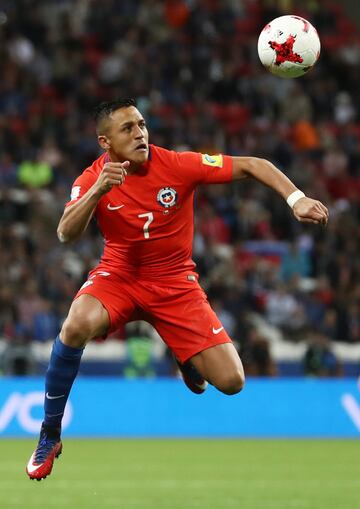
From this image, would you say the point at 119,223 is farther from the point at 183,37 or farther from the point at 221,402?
the point at 183,37

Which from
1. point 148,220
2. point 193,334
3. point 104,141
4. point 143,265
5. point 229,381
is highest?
point 104,141

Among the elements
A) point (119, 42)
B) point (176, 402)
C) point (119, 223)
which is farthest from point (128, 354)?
point (119, 223)

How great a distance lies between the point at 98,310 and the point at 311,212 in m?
1.47

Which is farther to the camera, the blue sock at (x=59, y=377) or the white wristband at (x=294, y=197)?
the blue sock at (x=59, y=377)

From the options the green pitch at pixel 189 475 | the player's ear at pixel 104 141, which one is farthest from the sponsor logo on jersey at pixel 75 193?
the green pitch at pixel 189 475

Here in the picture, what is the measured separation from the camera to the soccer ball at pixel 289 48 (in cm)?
743

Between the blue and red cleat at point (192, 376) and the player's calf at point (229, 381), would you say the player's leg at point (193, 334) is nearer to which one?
the player's calf at point (229, 381)

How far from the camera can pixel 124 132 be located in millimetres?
7336

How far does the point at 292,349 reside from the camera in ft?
54.8

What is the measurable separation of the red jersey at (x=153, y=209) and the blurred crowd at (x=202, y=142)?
7443mm

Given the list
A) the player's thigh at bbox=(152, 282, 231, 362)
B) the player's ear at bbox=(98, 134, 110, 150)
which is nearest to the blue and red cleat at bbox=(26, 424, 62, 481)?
the player's thigh at bbox=(152, 282, 231, 362)

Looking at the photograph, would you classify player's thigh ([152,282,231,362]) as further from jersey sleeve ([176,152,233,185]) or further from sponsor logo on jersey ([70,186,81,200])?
sponsor logo on jersey ([70,186,81,200])

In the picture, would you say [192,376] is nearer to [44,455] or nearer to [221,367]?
[221,367]

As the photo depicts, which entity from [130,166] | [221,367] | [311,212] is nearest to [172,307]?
[221,367]
